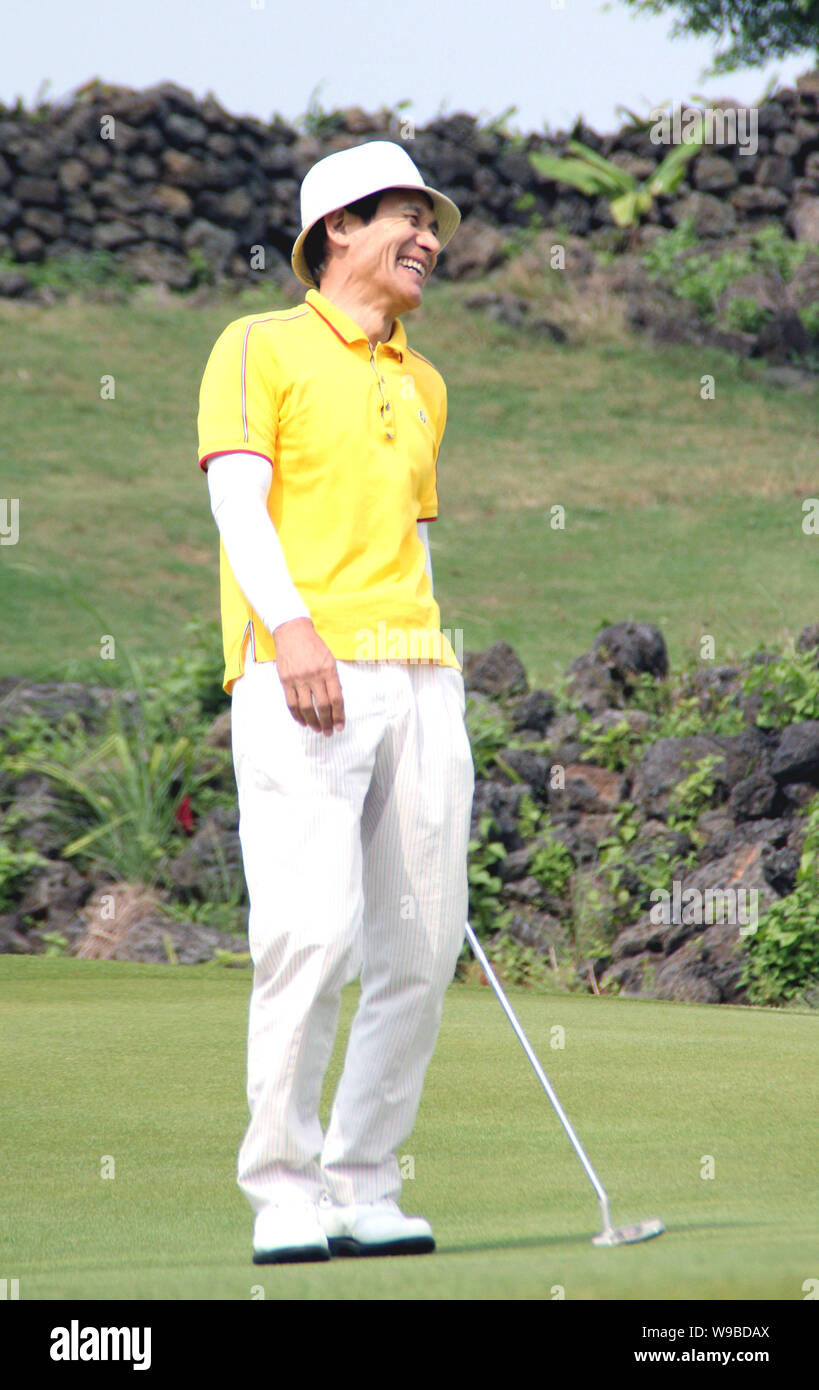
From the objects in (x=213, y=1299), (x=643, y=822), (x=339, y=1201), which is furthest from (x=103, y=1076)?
(x=643, y=822)

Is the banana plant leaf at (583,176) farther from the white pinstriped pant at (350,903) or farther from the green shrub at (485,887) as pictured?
the white pinstriped pant at (350,903)

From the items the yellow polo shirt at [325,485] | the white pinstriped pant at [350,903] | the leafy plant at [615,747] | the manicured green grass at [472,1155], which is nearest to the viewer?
the manicured green grass at [472,1155]

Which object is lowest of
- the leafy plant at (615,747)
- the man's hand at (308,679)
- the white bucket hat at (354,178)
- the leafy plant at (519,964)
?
the leafy plant at (519,964)

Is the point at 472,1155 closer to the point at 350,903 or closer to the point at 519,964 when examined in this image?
the point at 350,903

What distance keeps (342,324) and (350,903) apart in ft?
3.61

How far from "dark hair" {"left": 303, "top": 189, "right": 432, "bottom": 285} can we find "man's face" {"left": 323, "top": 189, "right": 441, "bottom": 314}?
0.03ft

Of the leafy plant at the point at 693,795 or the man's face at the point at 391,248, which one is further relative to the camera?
the leafy plant at the point at 693,795

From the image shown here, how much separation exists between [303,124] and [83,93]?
3.35 m

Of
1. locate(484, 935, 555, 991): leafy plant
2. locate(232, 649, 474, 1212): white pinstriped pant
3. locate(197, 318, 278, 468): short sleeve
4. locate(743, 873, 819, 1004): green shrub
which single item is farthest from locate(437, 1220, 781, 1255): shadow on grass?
locate(484, 935, 555, 991): leafy plant

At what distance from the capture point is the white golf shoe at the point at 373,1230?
291cm

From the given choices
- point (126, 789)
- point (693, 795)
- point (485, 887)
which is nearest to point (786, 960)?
point (693, 795)

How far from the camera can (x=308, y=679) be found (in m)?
2.83

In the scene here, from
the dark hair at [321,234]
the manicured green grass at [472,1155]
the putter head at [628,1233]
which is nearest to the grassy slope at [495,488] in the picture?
the manicured green grass at [472,1155]

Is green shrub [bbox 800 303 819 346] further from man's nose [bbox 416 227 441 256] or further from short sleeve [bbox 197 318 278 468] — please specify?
short sleeve [bbox 197 318 278 468]
